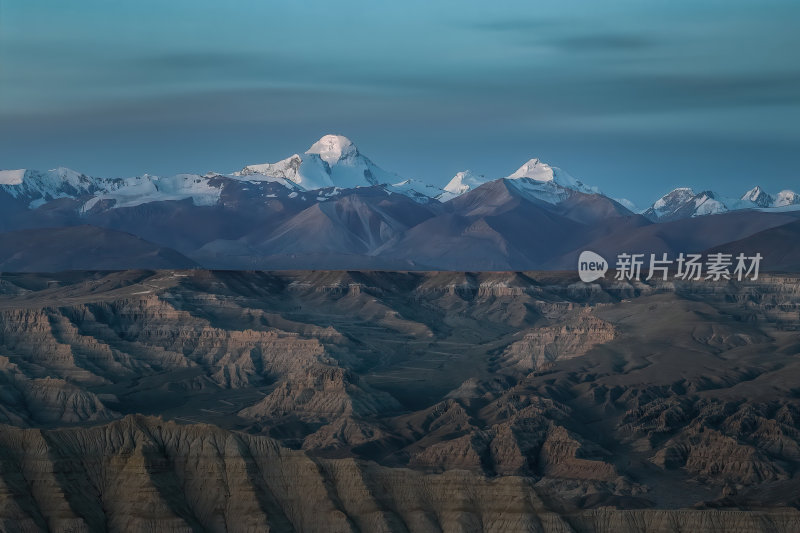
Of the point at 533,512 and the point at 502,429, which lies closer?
the point at 533,512

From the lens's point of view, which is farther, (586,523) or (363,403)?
(363,403)

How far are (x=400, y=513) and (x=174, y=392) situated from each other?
379 ft

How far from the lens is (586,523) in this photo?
8006cm

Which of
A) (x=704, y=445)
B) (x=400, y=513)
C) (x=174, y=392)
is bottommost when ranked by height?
(x=174, y=392)

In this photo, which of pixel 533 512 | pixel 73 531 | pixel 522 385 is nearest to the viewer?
pixel 73 531

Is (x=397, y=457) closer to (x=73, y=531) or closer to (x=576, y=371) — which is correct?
(x=576, y=371)

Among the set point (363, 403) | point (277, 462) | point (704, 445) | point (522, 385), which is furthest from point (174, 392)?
point (277, 462)

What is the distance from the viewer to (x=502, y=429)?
15212 centimetres

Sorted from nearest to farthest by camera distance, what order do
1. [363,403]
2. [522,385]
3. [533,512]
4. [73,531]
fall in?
[73,531], [533,512], [363,403], [522,385]

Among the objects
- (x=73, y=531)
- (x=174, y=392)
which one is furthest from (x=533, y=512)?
(x=174, y=392)

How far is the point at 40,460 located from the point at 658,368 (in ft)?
431

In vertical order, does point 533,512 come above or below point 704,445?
above

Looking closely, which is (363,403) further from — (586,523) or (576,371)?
(586,523)

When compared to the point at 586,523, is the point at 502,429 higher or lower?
lower
